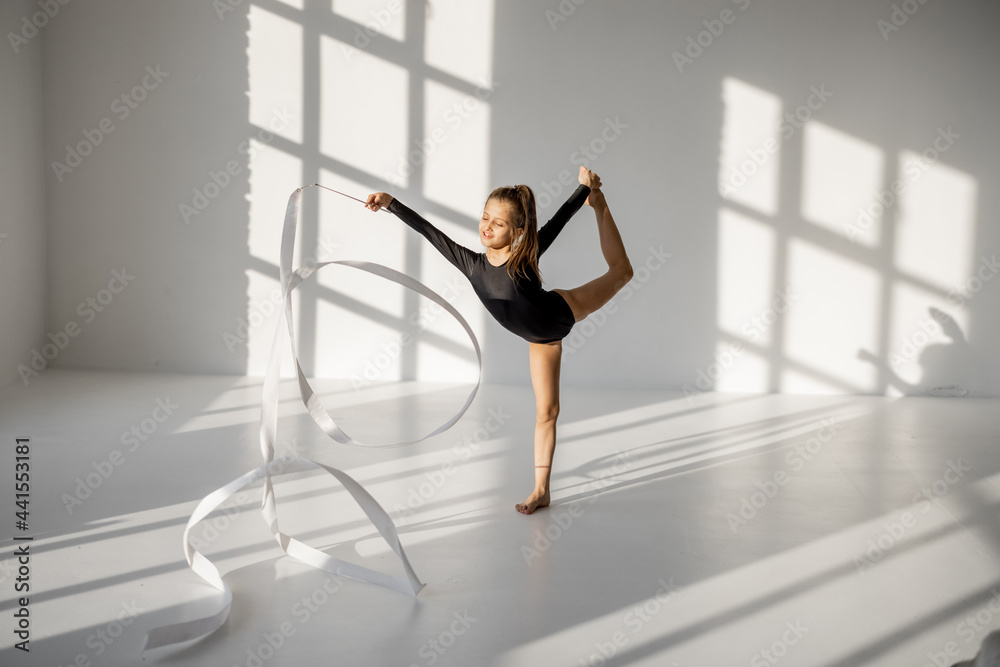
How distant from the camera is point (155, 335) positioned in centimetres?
604

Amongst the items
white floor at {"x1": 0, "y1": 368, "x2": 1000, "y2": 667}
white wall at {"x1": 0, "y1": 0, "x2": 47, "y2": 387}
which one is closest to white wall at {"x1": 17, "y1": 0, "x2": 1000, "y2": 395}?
white wall at {"x1": 0, "y1": 0, "x2": 47, "y2": 387}

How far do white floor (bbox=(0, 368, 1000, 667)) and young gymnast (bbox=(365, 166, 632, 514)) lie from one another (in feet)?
1.77

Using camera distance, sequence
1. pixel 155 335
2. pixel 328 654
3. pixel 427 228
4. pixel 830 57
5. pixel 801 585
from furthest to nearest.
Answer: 1. pixel 155 335
2. pixel 830 57
3. pixel 427 228
4. pixel 801 585
5. pixel 328 654

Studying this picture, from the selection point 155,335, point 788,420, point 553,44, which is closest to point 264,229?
point 155,335

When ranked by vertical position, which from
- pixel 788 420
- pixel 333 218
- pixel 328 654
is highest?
pixel 333 218

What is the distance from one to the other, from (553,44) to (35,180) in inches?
143

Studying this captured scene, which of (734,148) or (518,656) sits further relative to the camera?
(734,148)

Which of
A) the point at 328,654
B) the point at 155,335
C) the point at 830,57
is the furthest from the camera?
the point at 155,335

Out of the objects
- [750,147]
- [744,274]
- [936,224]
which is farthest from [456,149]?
[936,224]

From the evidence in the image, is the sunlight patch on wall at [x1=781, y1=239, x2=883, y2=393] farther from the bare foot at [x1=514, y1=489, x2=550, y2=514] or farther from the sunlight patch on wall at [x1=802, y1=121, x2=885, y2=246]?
the bare foot at [x1=514, y1=489, x2=550, y2=514]

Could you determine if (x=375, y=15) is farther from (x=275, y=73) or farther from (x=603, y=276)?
(x=603, y=276)

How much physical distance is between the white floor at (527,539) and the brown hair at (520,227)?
970 mm

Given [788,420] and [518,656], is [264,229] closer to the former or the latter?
[788,420]

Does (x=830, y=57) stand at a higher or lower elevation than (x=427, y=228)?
higher
